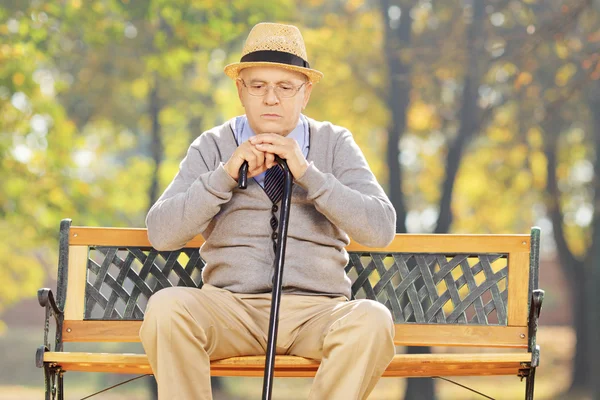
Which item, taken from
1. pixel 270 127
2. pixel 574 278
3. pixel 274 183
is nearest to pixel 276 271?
pixel 274 183

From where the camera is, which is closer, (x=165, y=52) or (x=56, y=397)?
(x=56, y=397)

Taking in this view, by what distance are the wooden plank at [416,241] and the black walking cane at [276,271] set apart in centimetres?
95

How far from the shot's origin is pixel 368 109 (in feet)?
45.2

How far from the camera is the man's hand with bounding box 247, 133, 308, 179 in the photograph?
10.2ft

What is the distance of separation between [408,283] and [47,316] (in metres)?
1.45

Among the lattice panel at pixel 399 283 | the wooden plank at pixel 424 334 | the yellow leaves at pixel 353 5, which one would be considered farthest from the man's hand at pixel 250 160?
the yellow leaves at pixel 353 5

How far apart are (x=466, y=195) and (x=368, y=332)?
43.3ft

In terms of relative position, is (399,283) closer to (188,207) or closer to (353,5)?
(188,207)

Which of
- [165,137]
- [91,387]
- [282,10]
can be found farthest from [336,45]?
[91,387]

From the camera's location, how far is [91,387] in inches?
736

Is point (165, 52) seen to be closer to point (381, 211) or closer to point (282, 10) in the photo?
point (282, 10)

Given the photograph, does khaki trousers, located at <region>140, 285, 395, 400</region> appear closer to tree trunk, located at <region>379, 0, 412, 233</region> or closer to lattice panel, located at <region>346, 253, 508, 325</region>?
lattice panel, located at <region>346, 253, 508, 325</region>

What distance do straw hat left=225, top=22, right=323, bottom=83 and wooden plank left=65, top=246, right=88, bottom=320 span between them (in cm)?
111

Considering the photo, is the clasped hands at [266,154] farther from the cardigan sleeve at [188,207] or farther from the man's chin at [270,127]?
the man's chin at [270,127]
